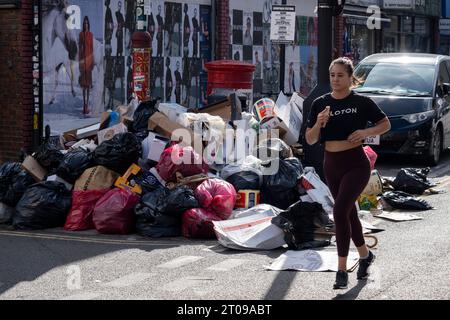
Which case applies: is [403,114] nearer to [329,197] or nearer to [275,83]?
[329,197]

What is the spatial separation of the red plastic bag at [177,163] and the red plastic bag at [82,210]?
28.3 inches

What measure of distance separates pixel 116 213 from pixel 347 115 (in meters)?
3.35

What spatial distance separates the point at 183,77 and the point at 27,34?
469cm

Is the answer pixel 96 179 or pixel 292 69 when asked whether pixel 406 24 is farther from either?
pixel 96 179

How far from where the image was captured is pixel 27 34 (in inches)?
544

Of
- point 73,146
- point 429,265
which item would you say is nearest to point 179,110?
point 73,146

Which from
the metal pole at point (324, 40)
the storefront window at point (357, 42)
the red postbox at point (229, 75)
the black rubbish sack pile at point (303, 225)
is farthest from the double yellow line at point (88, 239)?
the storefront window at point (357, 42)

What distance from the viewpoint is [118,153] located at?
33.5ft

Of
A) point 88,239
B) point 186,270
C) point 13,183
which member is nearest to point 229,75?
point 13,183

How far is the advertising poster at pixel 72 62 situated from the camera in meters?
14.3

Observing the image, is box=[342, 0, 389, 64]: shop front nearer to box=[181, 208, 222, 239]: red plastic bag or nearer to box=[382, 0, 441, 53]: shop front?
box=[382, 0, 441, 53]: shop front

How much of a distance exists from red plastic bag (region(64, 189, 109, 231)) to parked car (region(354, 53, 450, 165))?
602 cm

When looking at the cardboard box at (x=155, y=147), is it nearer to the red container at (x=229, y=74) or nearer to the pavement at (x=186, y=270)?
the pavement at (x=186, y=270)

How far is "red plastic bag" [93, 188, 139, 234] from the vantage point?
943cm
